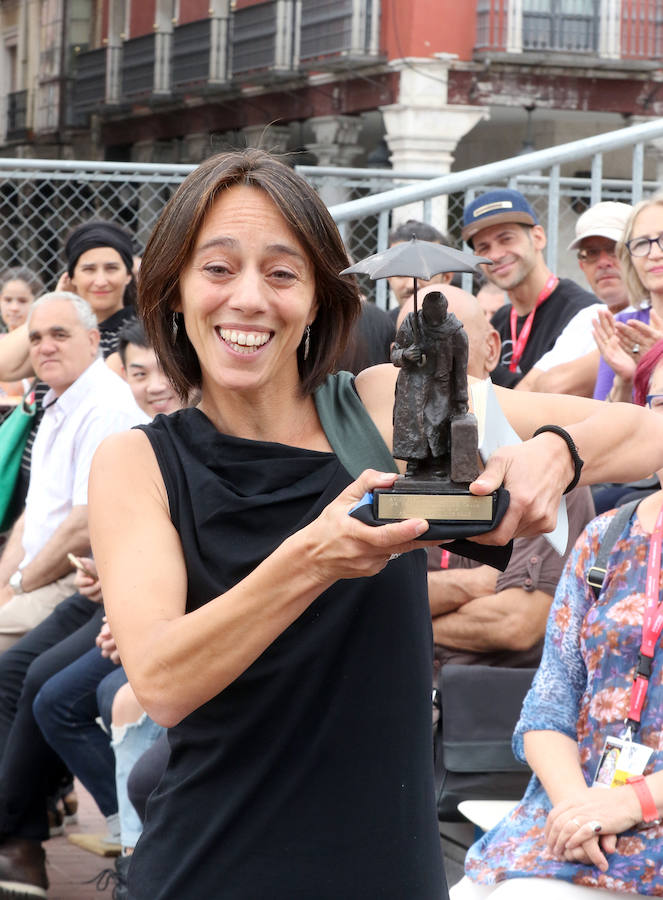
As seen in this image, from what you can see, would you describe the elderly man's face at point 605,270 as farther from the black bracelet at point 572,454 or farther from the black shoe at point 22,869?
the black bracelet at point 572,454

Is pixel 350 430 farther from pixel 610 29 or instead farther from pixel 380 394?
pixel 610 29

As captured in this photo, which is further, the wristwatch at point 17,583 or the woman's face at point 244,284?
the wristwatch at point 17,583

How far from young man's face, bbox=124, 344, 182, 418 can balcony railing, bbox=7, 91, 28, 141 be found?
28057 mm

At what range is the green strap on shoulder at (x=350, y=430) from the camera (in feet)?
6.72

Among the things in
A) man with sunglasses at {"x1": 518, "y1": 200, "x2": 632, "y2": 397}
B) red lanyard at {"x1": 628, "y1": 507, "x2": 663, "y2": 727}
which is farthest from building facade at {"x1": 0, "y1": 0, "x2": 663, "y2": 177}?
red lanyard at {"x1": 628, "y1": 507, "x2": 663, "y2": 727}

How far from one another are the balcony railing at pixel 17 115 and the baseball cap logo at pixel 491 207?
28.5 meters

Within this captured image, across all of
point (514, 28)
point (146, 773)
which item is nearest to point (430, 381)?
point (146, 773)

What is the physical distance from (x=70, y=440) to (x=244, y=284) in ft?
11.4

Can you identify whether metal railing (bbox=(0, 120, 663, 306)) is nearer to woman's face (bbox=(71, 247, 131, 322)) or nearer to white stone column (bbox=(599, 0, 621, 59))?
woman's face (bbox=(71, 247, 131, 322))

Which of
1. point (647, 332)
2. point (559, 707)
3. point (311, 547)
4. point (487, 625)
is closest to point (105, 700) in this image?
point (487, 625)

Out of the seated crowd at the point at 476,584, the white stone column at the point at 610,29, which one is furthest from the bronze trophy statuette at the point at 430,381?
the white stone column at the point at 610,29

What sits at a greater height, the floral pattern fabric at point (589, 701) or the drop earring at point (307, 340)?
the drop earring at point (307, 340)

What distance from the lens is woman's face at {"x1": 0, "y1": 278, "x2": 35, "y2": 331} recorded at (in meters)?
8.96

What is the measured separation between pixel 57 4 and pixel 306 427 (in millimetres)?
31567
